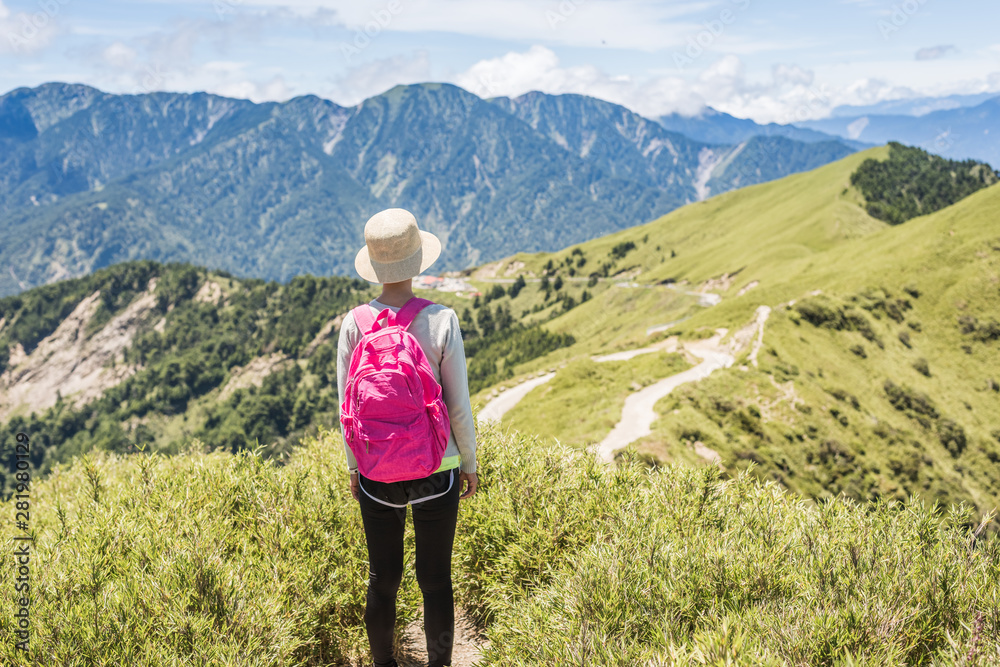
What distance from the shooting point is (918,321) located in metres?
68.2

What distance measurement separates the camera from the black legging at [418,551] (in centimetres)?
549

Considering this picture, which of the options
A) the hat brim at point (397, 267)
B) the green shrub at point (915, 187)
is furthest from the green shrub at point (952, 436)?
the green shrub at point (915, 187)

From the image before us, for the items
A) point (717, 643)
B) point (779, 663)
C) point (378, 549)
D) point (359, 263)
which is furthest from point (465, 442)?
point (779, 663)

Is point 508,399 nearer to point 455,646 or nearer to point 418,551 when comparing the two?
point 455,646

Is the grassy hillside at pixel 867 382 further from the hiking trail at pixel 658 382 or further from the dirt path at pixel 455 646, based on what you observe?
the dirt path at pixel 455 646

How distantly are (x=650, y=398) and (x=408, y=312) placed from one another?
38.5 m

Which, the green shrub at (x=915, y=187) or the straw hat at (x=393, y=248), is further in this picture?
the green shrub at (x=915, y=187)

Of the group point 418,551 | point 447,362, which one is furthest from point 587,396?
point 447,362

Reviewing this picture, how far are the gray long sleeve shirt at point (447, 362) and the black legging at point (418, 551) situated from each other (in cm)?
27

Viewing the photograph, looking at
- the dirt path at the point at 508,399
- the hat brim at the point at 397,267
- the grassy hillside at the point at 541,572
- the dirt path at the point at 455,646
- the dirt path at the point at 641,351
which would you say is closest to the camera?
the grassy hillside at the point at 541,572

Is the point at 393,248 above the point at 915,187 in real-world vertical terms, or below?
below

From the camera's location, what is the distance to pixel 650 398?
41.5m

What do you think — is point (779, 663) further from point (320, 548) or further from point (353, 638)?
point (320, 548)

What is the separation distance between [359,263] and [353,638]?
4.81 m
